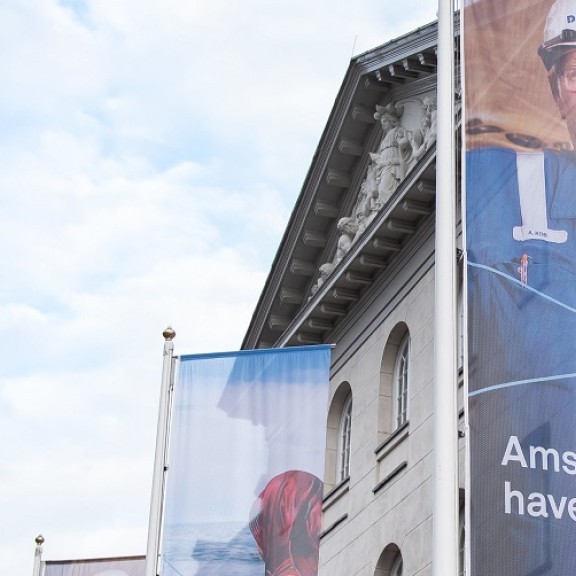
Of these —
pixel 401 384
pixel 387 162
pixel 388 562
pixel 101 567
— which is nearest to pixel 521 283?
pixel 388 562

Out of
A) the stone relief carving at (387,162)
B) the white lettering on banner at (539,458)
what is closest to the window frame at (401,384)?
the stone relief carving at (387,162)

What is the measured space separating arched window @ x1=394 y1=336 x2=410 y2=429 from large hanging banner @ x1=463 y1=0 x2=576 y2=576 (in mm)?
12409

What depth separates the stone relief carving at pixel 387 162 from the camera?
26125 mm

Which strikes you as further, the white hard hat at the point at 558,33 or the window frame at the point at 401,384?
the window frame at the point at 401,384

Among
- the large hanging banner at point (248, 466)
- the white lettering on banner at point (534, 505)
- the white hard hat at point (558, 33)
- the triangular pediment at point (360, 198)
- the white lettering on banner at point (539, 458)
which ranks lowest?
the white lettering on banner at point (534, 505)

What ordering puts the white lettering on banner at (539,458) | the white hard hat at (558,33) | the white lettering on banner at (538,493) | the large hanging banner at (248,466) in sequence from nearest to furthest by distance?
the white lettering on banner at (538,493) < the white lettering on banner at (539,458) < the white hard hat at (558,33) < the large hanging banner at (248,466)

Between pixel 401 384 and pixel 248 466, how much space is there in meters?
9.03

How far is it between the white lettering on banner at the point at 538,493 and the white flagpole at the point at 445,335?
1.53ft

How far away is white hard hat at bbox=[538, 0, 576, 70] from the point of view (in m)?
13.8

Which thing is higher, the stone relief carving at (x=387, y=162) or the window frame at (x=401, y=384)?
the stone relief carving at (x=387, y=162)

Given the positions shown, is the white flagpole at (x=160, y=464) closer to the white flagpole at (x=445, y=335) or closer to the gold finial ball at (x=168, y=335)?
the gold finial ball at (x=168, y=335)

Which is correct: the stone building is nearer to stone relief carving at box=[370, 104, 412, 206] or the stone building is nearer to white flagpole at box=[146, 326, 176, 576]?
stone relief carving at box=[370, 104, 412, 206]

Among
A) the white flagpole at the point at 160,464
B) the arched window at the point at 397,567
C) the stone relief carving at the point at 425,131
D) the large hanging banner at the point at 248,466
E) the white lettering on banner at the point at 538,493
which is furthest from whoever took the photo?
the stone relief carving at the point at 425,131

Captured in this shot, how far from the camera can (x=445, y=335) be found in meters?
12.4
